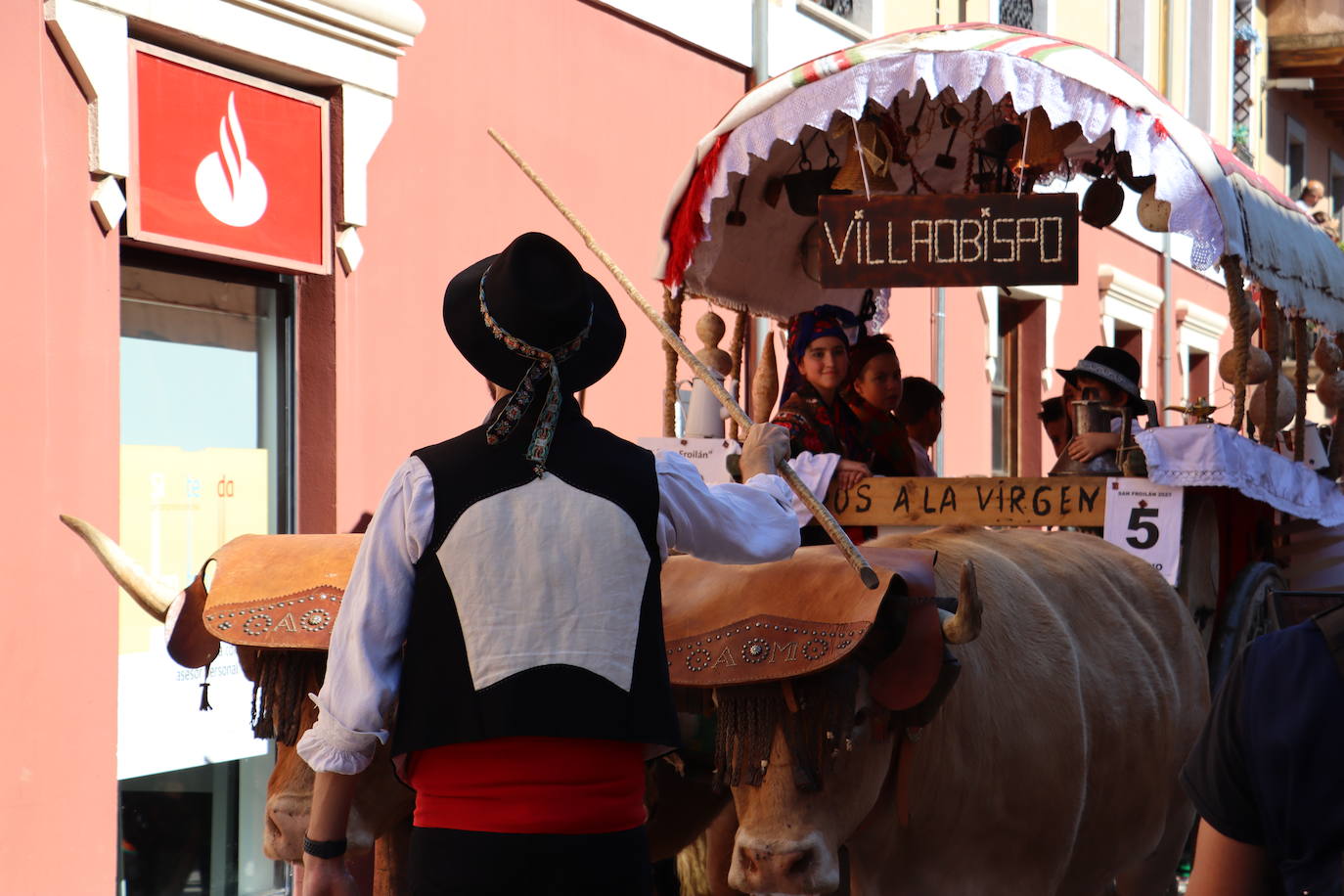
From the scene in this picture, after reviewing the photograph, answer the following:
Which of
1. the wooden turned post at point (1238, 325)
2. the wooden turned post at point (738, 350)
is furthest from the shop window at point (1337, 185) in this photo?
the wooden turned post at point (1238, 325)

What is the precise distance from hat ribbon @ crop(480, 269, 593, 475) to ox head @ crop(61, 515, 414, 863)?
933 mm

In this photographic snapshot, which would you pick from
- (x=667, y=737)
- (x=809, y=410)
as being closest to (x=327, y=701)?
(x=667, y=737)

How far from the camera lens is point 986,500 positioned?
17.4ft

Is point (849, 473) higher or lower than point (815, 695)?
higher

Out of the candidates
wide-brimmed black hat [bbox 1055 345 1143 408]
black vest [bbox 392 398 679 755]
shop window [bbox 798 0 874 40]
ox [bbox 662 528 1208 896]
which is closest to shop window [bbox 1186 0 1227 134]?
shop window [bbox 798 0 874 40]

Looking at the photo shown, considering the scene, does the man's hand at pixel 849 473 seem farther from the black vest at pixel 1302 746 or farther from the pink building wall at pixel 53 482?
the black vest at pixel 1302 746

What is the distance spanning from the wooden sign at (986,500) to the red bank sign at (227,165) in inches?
96.0

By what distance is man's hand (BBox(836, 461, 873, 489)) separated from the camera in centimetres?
541

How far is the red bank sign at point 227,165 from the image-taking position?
5.65 metres

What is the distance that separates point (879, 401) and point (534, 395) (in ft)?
11.6

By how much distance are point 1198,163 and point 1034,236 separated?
1.77 feet

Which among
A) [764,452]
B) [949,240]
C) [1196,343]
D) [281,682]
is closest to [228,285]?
[949,240]

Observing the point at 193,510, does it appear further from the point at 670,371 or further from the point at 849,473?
the point at 849,473

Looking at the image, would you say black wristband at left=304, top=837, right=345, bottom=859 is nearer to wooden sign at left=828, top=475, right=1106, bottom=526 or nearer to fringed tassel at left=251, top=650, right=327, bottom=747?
fringed tassel at left=251, top=650, right=327, bottom=747
